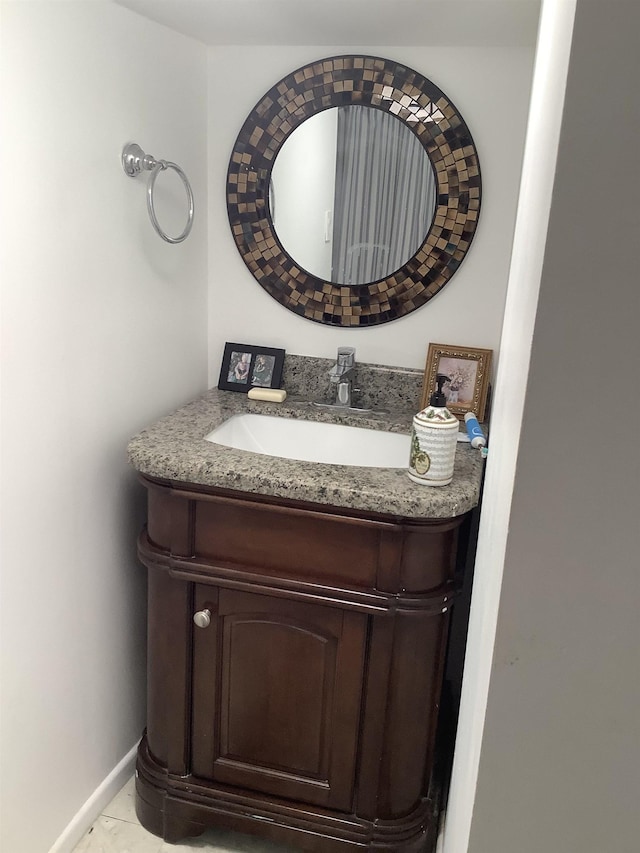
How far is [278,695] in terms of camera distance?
4.90 ft

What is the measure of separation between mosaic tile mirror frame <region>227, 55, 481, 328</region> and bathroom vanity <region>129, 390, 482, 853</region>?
449 millimetres

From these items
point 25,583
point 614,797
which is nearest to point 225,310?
point 25,583

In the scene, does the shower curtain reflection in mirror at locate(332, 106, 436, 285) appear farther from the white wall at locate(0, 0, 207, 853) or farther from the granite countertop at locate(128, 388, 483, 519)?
the granite countertop at locate(128, 388, 483, 519)

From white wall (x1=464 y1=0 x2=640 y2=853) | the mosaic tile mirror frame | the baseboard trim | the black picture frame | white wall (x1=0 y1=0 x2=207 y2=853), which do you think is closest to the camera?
white wall (x1=464 y1=0 x2=640 y2=853)

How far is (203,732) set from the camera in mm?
1560

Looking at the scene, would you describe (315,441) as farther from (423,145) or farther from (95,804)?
(95,804)

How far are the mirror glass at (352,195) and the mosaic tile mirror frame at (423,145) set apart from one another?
0.02 m

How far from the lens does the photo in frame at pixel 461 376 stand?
1741mm

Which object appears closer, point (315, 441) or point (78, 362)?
point (78, 362)

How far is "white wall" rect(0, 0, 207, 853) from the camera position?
1214 mm

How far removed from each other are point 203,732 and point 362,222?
1.20 meters

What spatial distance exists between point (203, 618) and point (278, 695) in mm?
220

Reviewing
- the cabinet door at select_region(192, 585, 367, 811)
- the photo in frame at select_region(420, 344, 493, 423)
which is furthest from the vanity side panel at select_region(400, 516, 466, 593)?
the photo in frame at select_region(420, 344, 493, 423)

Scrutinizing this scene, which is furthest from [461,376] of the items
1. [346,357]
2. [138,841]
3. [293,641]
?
[138,841]
